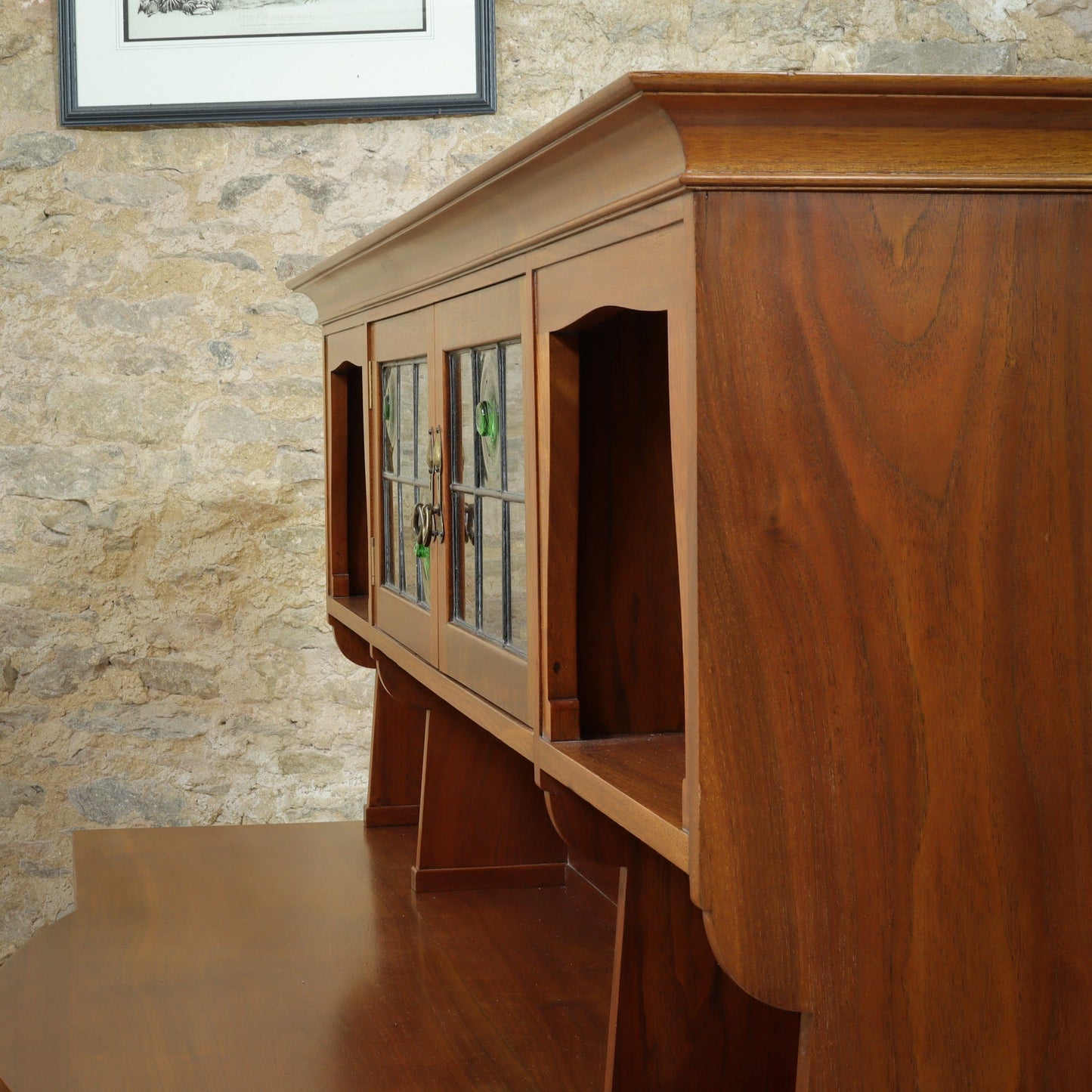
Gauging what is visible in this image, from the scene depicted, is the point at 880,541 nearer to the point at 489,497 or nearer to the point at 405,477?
the point at 489,497

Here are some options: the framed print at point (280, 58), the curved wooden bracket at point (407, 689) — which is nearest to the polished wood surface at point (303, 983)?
the curved wooden bracket at point (407, 689)

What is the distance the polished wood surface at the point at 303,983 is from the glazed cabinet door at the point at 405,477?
1.42 ft

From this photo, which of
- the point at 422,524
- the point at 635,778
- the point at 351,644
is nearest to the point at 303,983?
the point at 422,524

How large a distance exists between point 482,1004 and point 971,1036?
2.81 feet

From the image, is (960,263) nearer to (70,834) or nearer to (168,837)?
(168,837)

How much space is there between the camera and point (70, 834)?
324 cm

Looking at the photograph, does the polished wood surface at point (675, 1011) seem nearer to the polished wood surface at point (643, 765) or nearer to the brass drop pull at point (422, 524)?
the polished wood surface at point (643, 765)

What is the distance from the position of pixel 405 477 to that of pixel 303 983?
26.4 inches

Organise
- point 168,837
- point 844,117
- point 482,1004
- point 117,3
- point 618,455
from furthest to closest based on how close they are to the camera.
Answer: point 117,3
point 168,837
point 482,1004
point 618,455
point 844,117

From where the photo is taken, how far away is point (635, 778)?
105 cm

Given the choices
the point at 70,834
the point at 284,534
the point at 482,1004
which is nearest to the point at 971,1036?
the point at 482,1004

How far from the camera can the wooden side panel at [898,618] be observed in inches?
33.9

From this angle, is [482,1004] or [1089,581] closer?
[1089,581]

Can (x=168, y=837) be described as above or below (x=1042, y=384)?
below
